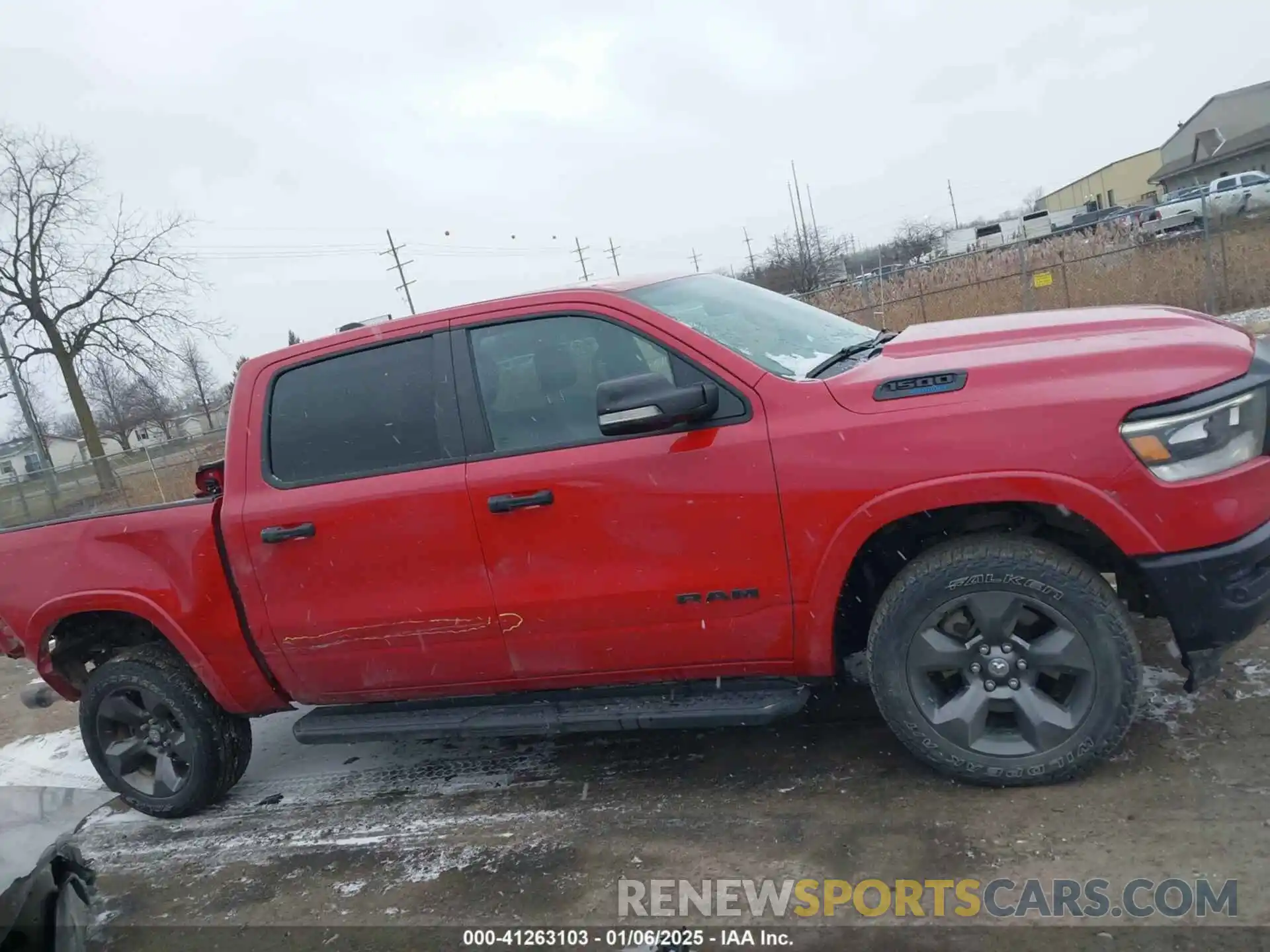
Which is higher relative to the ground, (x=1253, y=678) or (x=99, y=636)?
(x=99, y=636)

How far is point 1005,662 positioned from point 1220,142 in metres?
65.1

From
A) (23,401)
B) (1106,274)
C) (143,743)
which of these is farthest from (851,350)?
(23,401)

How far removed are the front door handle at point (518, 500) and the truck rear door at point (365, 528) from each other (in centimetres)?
14

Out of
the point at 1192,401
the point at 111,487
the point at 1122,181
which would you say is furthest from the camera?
the point at 1122,181

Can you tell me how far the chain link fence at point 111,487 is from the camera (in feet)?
70.9

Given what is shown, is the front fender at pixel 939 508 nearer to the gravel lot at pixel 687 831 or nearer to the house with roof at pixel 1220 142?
the gravel lot at pixel 687 831

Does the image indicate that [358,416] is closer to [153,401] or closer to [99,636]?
[99,636]

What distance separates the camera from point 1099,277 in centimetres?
1522

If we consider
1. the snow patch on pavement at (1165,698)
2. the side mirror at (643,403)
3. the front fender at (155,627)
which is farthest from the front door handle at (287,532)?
the snow patch on pavement at (1165,698)

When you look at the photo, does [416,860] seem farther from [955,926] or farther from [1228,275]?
[1228,275]

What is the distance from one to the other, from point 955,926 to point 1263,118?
68.7 m

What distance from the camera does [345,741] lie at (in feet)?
12.6

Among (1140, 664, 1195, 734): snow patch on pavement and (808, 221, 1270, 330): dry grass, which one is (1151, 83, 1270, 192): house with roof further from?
(1140, 664, 1195, 734): snow patch on pavement

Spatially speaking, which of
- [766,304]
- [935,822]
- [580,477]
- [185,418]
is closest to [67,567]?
[580,477]
